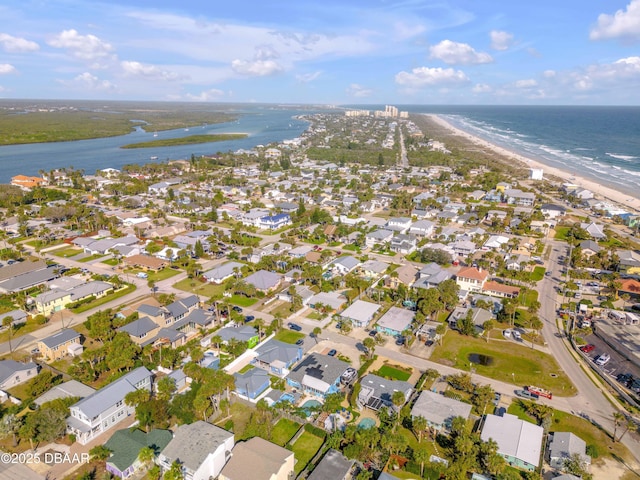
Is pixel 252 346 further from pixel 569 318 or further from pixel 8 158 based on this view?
pixel 8 158

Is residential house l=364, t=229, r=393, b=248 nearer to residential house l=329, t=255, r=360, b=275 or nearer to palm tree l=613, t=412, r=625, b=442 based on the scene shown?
residential house l=329, t=255, r=360, b=275

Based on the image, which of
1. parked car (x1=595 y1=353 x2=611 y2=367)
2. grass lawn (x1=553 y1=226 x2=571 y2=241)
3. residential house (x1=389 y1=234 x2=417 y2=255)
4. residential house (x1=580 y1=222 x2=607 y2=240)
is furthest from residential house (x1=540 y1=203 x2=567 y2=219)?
parked car (x1=595 y1=353 x2=611 y2=367)

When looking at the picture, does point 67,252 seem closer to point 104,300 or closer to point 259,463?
point 104,300

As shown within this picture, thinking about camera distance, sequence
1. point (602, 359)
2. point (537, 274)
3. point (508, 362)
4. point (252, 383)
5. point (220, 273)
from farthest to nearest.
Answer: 1. point (537, 274)
2. point (220, 273)
3. point (508, 362)
4. point (602, 359)
5. point (252, 383)

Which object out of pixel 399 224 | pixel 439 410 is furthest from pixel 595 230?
pixel 439 410

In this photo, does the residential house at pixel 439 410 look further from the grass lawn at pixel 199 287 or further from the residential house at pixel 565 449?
the grass lawn at pixel 199 287

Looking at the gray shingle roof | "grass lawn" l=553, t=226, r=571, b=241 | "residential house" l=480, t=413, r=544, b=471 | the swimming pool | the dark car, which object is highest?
the gray shingle roof

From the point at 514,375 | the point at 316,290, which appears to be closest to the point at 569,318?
the point at 514,375
